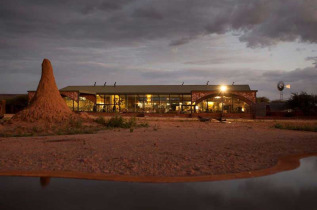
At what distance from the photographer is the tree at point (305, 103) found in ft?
117

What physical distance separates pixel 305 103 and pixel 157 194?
36.4 metres

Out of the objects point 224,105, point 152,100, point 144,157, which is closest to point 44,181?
point 144,157

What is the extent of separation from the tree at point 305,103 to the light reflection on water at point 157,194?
32.9 meters

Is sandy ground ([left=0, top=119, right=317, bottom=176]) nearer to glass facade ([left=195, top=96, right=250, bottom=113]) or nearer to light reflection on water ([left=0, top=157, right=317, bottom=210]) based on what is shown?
light reflection on water ([left=0, top=157, right=317, bottom=210])

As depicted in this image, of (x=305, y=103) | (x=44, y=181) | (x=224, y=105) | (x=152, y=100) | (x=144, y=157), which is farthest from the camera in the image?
(x=152, y=100)

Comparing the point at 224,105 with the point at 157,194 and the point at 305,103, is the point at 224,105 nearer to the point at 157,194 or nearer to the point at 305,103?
the point at 305,103

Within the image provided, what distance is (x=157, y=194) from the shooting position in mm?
5422

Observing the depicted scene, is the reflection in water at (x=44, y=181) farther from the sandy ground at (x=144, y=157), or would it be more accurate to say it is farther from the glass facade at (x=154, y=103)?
the glass facade at (x=154, y=103)

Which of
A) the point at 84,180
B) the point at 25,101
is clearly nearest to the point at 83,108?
the point at 25,101

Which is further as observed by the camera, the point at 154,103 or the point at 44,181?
the point at 154,103

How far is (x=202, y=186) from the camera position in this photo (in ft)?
19.4

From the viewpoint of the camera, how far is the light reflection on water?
495 cm

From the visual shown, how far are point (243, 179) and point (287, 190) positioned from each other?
96 centimetres

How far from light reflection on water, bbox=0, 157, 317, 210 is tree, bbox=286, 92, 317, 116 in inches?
1294
